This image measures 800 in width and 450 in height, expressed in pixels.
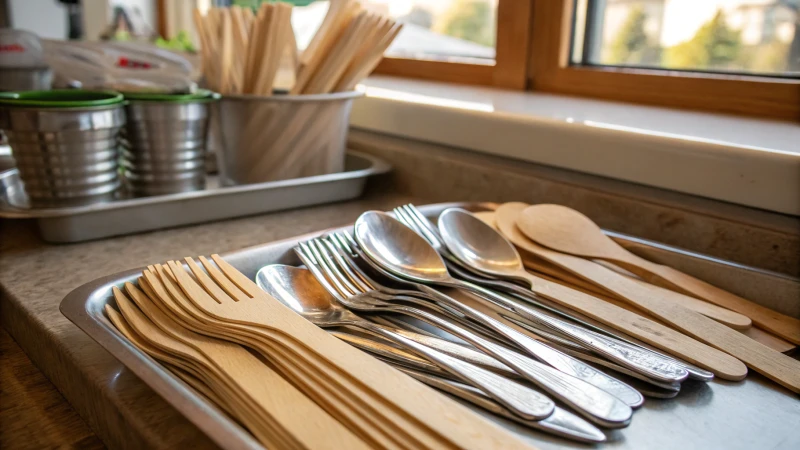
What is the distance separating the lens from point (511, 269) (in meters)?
0.51

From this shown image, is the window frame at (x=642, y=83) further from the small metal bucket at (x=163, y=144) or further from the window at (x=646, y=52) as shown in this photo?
the small metal bucket at (x=163, y=144)

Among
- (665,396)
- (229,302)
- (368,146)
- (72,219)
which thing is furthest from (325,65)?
(665,396)

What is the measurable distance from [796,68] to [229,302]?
2.30 ft

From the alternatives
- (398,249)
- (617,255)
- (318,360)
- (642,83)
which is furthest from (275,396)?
(642,83)

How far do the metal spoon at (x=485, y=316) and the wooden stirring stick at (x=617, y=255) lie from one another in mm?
110

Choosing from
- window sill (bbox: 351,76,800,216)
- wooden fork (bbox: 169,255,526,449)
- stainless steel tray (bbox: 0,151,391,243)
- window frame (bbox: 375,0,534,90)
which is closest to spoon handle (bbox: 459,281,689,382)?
wooden fork (bbox: 169,255,526,449)

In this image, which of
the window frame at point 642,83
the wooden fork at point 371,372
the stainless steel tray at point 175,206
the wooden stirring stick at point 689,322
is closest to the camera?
the wooden fork at point 371,372

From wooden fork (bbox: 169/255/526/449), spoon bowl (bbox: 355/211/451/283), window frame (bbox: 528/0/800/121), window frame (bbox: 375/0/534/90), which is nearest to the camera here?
wooden fork (bbox: 169/255/526/449)

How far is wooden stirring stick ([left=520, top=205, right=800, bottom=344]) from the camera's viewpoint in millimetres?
454

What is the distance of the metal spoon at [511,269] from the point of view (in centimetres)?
36

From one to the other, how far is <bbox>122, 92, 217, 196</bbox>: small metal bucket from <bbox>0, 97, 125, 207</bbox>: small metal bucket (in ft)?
0.13

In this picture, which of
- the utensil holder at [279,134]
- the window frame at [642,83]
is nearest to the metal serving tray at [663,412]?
the utensil holder at [279,134]

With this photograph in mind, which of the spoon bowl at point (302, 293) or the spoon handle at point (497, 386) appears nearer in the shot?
the spoon handle at point (497, 386)

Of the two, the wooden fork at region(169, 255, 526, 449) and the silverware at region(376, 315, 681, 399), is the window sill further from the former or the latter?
the wooden fork at region(169, 255, 526, 449)
